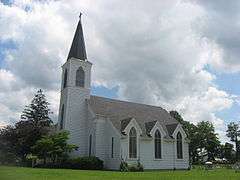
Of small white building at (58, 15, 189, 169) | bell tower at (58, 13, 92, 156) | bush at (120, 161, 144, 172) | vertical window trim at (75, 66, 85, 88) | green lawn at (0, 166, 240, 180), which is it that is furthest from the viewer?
vertical window trim at (75, 66, 85, 88)

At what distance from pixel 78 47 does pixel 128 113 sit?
13.0 m

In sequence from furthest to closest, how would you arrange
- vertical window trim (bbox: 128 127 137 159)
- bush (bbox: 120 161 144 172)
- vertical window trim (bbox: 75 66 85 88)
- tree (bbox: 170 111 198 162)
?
1. tree (bbox: 170 111 198 162)
2. vertical window trim (bbox: 75 66 85 88)
3. vertical window trim (bbox: 128 127 137 159)
4. bush (bbox: 120 161 144 172)

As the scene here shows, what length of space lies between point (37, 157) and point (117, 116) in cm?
Result: 1278

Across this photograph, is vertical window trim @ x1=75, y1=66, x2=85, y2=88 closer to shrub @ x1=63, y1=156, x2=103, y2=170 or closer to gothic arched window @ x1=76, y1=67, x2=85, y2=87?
gothic arched window @ x1=76, y1=67, x2=85, y2=87

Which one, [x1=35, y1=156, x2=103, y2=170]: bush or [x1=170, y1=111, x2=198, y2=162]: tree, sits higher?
[x1=170, y1=111, x2=198, y2=162]: tree

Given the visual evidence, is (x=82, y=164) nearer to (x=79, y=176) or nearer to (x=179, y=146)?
(x=179, y=146)

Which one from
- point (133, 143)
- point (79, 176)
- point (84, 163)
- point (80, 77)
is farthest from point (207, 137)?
point (79, 176)

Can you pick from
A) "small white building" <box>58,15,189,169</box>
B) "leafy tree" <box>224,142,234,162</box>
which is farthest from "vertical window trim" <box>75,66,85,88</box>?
"leafy tree" <box>224,142,234,162</box>

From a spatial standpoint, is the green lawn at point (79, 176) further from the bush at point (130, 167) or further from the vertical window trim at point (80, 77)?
the vertical window trim at point (80, 77)

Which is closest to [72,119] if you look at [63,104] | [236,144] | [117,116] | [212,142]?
[63,104]

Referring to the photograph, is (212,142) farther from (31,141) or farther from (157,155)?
(31,141)

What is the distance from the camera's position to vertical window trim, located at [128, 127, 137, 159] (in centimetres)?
4588

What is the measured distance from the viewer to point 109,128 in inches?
1865

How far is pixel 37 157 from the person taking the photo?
155ft
